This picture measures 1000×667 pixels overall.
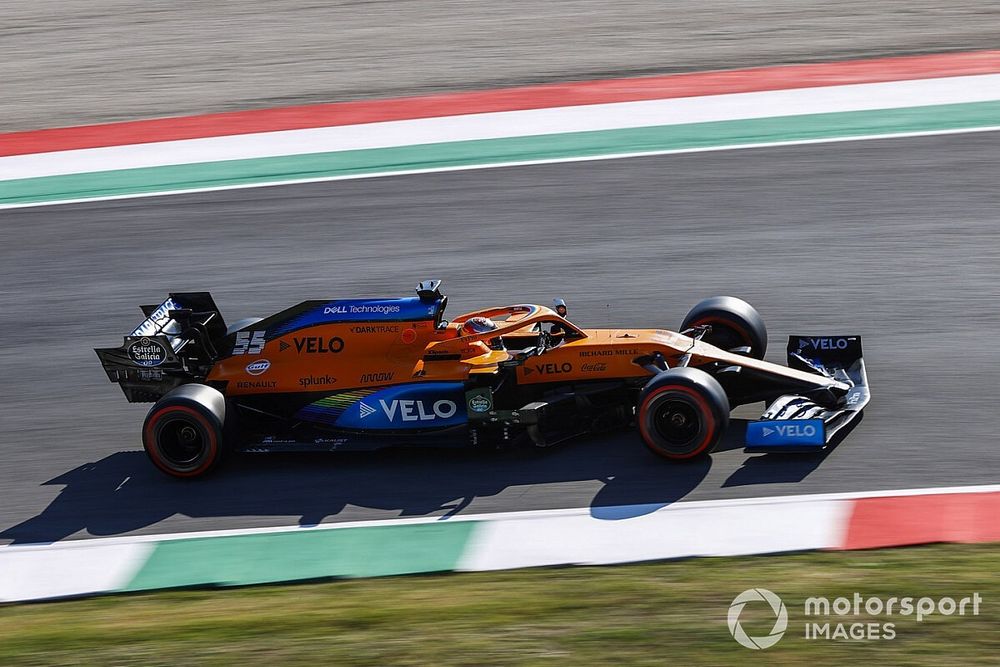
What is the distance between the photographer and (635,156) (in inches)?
595

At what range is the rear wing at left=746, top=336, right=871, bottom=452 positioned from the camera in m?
8.21

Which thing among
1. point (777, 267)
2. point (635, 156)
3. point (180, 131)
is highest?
point (180, 131)

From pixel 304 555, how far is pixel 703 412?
2.74 m

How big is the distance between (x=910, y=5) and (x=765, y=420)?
15321mm

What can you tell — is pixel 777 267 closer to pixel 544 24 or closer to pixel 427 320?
pixel 427 320

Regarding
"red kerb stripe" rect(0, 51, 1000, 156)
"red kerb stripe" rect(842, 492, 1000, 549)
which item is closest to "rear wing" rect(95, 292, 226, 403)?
"red kerb stripe" rect(842, 492, 1000, 549)

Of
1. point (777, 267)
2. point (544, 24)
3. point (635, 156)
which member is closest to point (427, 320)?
point (777, 267)

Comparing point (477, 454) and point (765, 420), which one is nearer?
point (765, 420)

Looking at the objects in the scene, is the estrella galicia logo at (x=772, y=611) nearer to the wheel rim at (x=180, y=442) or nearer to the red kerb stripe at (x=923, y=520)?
the red kerb stripe at (x=923, y=520)

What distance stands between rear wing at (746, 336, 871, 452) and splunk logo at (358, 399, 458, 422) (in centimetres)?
209

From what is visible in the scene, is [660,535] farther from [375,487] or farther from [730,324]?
[730,324]

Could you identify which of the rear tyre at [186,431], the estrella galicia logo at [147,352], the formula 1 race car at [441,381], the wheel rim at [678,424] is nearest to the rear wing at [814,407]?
the formula 1 race car at [441,381]

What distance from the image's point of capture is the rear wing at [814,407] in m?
8.21

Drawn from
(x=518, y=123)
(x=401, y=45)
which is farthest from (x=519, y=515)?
(x=401, y=45)
